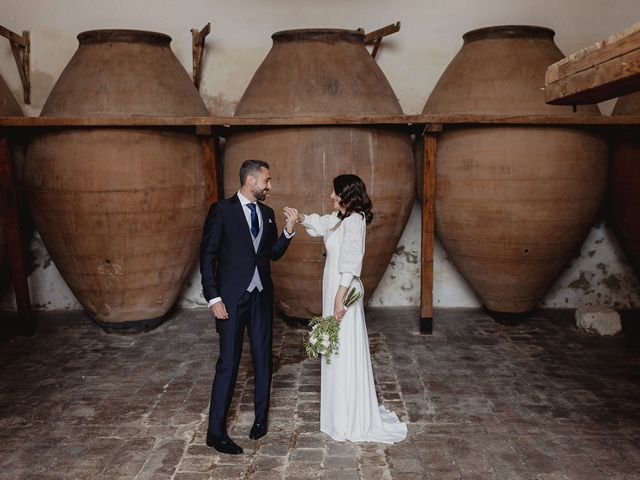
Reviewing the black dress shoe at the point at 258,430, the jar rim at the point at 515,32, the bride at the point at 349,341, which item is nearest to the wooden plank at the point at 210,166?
the bride at the point at 349,341

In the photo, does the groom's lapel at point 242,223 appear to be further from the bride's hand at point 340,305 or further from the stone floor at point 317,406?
the stone floor at point 317,406

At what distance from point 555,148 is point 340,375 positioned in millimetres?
2874

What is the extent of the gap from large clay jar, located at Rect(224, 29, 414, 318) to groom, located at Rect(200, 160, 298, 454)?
1.55 metres

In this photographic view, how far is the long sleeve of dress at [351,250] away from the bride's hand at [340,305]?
0.12 feet

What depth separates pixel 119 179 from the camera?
16.3 feet

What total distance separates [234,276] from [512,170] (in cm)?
282

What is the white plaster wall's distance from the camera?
602 cm

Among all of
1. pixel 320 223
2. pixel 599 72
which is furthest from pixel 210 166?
pixel 599 72

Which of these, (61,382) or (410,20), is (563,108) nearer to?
(410,20)

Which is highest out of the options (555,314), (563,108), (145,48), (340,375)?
(145,48)

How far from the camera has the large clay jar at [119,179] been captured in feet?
16.3

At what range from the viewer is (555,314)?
6031 millimetres

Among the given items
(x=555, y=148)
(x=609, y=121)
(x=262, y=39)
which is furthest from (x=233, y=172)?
(x=609, y=121)

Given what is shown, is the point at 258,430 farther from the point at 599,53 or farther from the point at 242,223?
the point at 599,53
